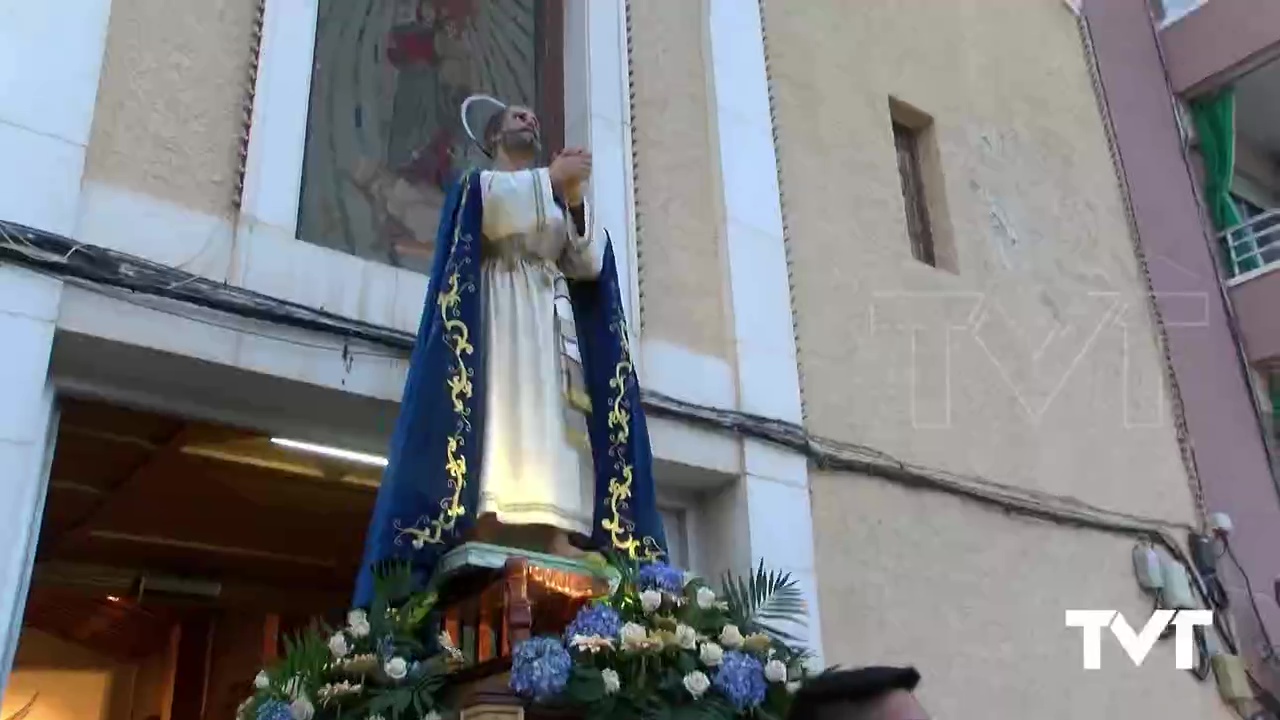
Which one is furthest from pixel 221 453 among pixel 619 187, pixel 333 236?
pixel 619 187

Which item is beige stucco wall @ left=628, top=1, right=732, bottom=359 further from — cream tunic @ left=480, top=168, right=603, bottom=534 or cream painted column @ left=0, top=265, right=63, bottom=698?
cream painted column @ left=0, top=265, right=63, bottom=698

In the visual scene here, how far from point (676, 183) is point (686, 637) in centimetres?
276

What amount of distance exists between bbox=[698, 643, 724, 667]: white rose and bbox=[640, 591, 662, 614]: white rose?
15 cm

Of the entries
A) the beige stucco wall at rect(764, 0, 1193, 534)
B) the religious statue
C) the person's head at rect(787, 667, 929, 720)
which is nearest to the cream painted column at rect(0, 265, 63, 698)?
the religious statue

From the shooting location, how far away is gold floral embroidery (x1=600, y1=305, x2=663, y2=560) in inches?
128

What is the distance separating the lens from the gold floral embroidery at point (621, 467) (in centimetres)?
326

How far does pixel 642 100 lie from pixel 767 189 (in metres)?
0.66

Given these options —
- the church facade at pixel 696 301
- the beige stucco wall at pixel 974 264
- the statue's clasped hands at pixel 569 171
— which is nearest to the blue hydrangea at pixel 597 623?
the statue's clasped hands at pixel 569 171

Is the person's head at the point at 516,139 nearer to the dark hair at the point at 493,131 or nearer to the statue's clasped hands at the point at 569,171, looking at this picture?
the dark hair at the point at 493,131

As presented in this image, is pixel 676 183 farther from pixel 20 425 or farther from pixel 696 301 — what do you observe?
pixel 20 425

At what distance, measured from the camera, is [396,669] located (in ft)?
8.57

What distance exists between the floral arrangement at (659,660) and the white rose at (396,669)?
0.88 feet

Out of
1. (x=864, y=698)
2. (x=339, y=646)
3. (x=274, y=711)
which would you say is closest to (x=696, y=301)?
(x=339, y=646)

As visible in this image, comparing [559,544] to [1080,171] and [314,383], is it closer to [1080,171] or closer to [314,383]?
[314,383]
